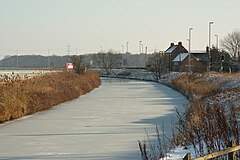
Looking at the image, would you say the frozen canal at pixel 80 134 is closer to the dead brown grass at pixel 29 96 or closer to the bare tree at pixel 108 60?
the dead brown grass at pixel 29 96

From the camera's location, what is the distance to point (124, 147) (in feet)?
34.2

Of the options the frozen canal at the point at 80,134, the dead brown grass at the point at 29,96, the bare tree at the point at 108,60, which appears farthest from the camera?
the bare tree at the point at 108,60

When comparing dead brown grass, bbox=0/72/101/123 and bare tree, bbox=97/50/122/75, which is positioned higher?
bare tree, bbox=97/50/122/75

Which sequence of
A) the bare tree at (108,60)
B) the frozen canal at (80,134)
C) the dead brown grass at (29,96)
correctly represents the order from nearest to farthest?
the frozen canal at (80,134), the dead brown grass at (29,96), the bare tree at (108,60)

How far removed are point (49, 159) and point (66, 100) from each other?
16.8 meters

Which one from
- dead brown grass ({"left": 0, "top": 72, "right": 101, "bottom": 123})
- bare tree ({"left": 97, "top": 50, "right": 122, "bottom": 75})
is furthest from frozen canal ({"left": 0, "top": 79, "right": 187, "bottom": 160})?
bare tree ({"left": 97, "top": 50, "right": 122, "bottom": 75})

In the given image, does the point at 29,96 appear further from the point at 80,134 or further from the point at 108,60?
the point at 108,60

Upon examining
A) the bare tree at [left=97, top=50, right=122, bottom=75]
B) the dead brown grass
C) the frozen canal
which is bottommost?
the frozen canal

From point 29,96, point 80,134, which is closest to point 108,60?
point 29,96

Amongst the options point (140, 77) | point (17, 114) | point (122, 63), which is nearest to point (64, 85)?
point (17, 114)

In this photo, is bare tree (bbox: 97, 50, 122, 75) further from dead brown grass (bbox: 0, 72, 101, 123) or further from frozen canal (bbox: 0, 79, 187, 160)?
frozen canal (bbox: 0, 79, 187, 160)

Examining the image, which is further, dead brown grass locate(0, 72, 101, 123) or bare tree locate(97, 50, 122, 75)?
bare tree locate(97, 50, 122, 75)

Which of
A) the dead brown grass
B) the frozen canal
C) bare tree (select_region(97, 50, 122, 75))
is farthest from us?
bare tree (select_region(97, 50, 122, 75))

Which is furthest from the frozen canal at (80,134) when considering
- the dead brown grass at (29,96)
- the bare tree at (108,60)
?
the bare tree at (108,60)
